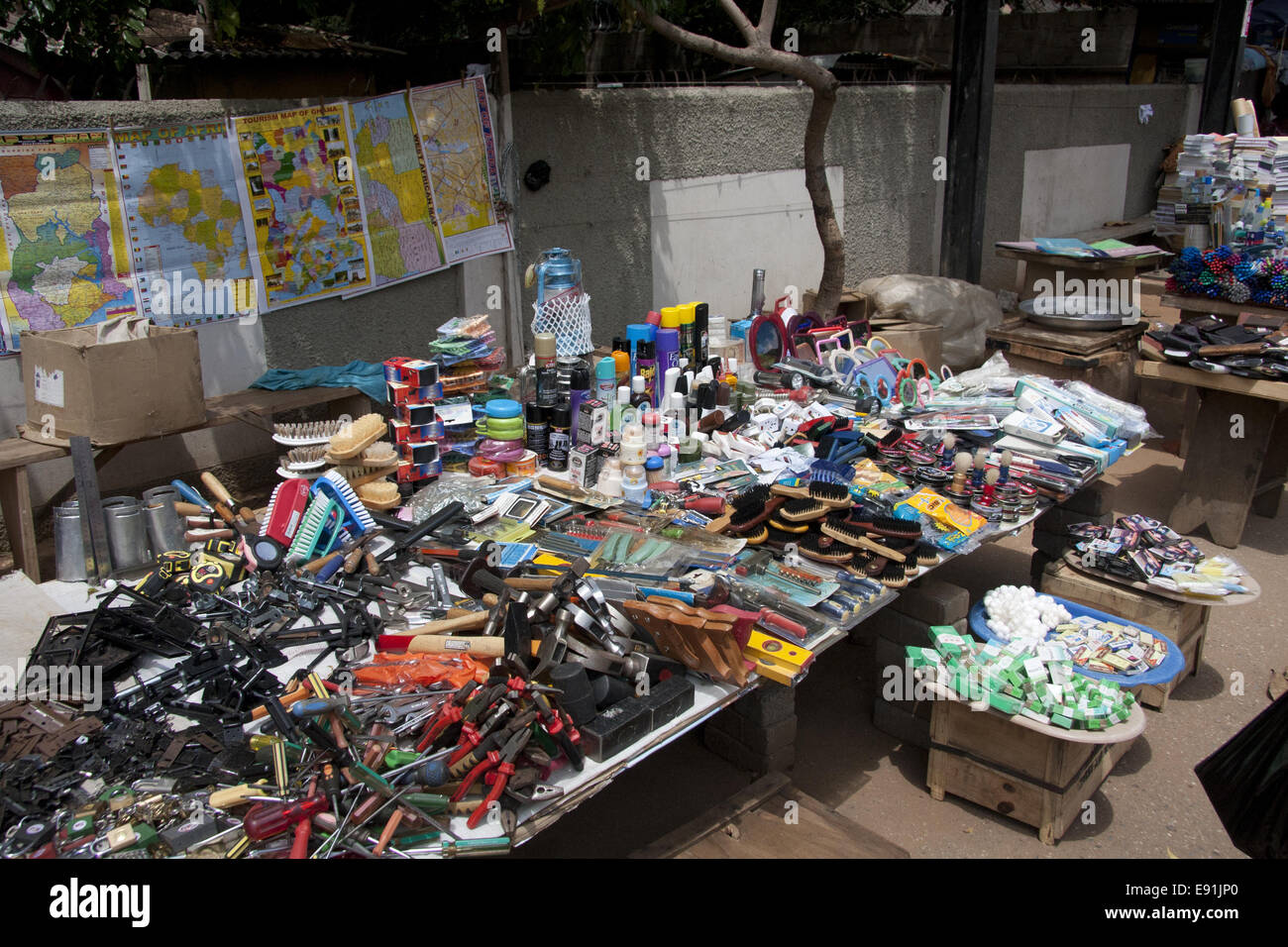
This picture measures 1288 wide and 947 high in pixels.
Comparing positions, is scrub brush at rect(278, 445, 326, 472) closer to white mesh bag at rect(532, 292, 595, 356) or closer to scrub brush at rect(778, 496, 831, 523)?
white mesh bag at rect(532, 292, 595, 356)

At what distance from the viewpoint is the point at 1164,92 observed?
11.7 m

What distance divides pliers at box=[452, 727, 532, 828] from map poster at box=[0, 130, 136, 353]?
3.54 metres

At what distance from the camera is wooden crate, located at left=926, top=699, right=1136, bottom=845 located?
138 inches

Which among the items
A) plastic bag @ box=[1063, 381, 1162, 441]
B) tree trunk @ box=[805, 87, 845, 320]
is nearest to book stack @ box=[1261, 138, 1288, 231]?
plastic bag @ box=[1063, 381, 1162, 441]

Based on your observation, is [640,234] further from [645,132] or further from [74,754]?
[74,754]

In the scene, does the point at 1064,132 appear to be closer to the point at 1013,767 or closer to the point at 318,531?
the point at 1013,767

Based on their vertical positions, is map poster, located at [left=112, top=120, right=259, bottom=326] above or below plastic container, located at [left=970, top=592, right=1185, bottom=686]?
above

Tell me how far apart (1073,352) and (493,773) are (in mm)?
6094

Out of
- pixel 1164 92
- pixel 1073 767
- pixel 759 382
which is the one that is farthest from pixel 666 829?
pixel 1164 92

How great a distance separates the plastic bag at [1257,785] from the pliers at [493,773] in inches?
63.2

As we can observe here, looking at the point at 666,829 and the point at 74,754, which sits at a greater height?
the point at 74,754

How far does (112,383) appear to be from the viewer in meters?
3.93

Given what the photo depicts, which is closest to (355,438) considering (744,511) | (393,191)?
(744,511)

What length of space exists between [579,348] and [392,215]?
1.70 metres
